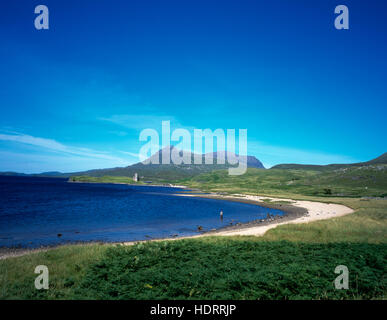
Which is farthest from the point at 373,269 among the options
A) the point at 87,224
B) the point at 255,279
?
the point at 87,224

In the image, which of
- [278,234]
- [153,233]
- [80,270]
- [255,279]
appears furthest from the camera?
[153,233]

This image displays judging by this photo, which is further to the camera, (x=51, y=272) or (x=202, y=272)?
(x=51, y=272)

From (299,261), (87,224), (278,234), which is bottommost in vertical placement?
(87,224)

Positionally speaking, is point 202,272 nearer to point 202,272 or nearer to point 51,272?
point 202,272

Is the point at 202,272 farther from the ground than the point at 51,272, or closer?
farther from the ground

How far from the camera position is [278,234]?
29172 millimetres

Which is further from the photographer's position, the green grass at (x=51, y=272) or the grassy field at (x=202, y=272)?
the green grass at (x=51, y=272)

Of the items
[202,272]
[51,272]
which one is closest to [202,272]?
[202,272]

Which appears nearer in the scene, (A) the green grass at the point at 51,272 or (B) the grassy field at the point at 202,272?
(B) the grassy field at the point at 202,272

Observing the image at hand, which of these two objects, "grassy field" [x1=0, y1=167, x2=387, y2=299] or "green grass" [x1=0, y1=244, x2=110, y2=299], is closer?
"grassy field" [x1=0, y1=167, x2=387, y2=299]
